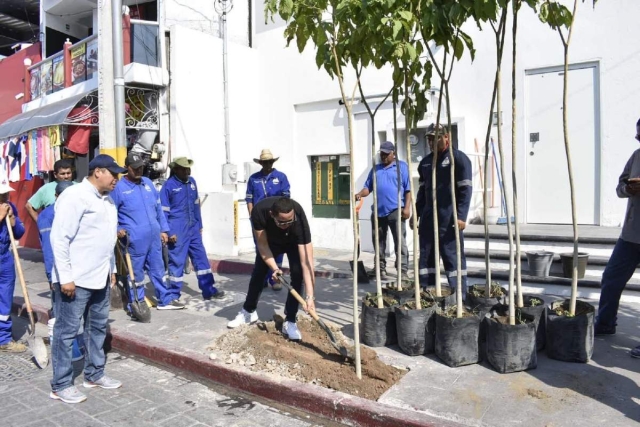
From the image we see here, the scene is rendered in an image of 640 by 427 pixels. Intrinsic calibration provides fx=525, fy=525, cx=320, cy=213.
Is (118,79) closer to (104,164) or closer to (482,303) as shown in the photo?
(104,164)

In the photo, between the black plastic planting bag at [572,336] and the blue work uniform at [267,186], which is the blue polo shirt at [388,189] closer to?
the blue work uniform at [267,186]

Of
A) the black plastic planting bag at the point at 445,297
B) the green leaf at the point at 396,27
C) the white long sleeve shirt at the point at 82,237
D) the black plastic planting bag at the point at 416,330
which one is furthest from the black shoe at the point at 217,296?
the green leaf at the point at 396,27

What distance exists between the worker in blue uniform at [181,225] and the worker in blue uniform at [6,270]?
5.95ft

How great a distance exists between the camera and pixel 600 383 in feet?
12.8

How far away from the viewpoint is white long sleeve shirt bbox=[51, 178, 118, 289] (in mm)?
3992

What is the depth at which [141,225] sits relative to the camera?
6285 mm

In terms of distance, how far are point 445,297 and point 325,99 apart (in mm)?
6546

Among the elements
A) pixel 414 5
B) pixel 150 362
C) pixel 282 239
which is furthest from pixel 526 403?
pixel 150 362

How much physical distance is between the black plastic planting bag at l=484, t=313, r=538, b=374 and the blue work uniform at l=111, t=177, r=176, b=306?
408cm

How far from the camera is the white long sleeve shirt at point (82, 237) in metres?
3.99

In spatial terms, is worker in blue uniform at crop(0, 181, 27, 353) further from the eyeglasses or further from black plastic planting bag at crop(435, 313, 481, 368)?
black plastic planting bag at crop(435, 313, 481, 368)

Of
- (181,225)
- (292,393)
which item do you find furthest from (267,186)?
(292,393)

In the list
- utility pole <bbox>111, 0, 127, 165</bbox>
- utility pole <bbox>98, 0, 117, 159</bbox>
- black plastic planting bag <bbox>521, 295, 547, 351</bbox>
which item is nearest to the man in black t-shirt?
black plastic planting bag <bbox>521, 295, 547, 351</bbox>

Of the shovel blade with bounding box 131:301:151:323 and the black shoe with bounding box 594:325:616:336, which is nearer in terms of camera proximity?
the black shoe with bounding box 594:325:616:336
